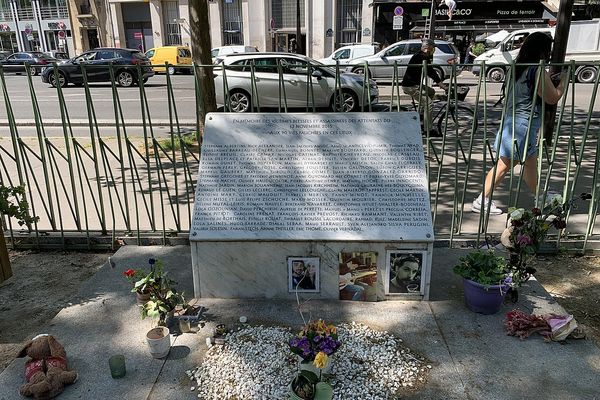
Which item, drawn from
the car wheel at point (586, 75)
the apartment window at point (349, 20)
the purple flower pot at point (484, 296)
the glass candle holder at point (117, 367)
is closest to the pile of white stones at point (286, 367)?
the glass candle holder at point (117, 367)

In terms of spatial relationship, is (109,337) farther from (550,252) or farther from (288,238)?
(550,252)

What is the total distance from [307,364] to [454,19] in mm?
32893

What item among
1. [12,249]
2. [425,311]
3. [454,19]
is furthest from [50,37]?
[425,311]

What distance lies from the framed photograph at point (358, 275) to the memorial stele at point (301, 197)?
0.05 m

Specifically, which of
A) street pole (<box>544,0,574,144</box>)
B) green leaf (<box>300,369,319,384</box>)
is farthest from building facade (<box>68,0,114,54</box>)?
green leaf (<box>300,369,319,384</box>)

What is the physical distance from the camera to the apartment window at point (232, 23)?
3634cm

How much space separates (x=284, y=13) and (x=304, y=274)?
35.6 metres

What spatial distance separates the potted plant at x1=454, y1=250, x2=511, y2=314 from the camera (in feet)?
9.97

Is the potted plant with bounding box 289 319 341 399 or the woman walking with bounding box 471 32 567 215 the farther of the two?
the woman walking with bounding box 471 32 567 215

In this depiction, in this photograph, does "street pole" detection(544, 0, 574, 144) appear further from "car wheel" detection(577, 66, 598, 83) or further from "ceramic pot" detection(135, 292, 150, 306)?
"car wheel" detection(577, 66, 598, 83)

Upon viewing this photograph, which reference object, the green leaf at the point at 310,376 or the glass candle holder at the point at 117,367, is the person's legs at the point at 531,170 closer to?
the green leaf at the point at 310,376

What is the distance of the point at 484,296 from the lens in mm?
3070

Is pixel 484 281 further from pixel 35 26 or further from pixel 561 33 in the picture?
pixel 35 26

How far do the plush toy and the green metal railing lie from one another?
5.35 ft
